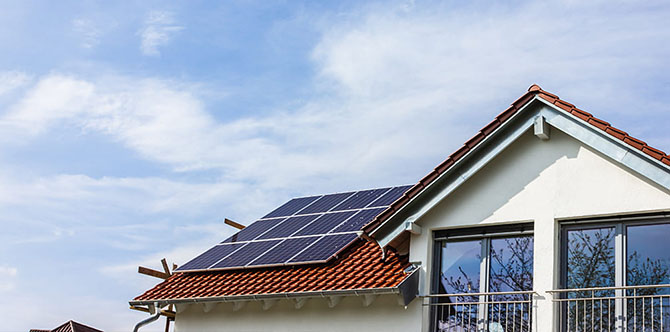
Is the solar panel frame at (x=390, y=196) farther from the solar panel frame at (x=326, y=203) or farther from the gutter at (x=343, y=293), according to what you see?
the gutter at (x=343, y=293)

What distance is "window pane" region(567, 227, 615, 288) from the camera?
12805 mm

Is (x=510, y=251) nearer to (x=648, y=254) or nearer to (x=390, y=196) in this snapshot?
(x=648, y=254)

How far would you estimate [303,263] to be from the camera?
1609 centimetres

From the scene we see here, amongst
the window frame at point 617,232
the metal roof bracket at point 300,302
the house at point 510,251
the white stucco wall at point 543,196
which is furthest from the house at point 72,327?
the window frame at point 617,232

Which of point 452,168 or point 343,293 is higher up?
point 452,168

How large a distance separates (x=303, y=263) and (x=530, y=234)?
15.1ft

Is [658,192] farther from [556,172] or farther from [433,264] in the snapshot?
[433,264]

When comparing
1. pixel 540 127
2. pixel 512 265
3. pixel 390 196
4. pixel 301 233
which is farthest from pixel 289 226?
pixel 540 127

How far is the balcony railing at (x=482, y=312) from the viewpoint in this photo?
43.6 ft

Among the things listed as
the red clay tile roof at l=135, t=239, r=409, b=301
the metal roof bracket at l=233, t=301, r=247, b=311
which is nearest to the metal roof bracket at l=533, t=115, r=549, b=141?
the red clay tile roof at l=135, t=239, r=409, b=301

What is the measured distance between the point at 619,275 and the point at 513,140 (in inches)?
112

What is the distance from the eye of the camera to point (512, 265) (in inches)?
542

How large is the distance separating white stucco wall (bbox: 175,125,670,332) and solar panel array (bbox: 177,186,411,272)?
4.37 feet

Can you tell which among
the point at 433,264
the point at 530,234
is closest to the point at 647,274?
the point at 530,234
